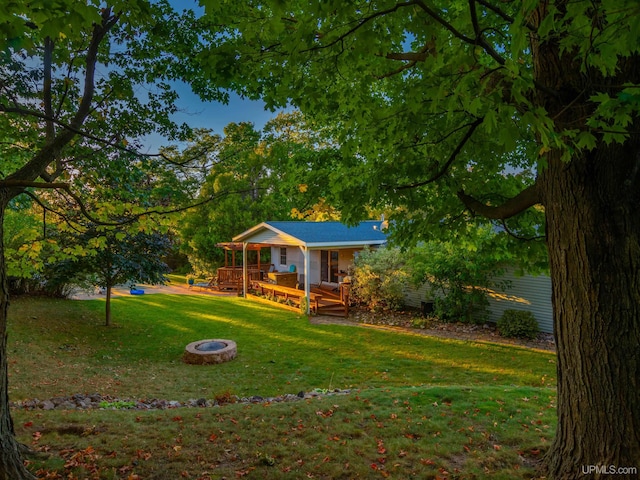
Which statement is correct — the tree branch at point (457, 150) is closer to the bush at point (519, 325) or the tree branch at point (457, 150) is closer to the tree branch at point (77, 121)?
the tree branch at point (77, 121)

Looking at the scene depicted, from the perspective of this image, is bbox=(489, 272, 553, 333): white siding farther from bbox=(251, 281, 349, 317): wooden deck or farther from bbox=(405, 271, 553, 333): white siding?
bbox=(251, 281, 349, 317): wooden deck

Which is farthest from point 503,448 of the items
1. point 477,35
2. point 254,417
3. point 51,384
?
point 51,384

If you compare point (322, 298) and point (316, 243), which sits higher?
point (316, 243)

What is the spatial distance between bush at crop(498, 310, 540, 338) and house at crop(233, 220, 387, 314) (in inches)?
244

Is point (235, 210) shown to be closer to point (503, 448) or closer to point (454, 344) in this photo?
point (454, 344)

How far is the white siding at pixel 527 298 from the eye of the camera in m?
11.4

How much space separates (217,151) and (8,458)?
419 cm

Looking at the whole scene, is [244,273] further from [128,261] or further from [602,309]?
[602,309]

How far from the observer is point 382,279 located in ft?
46.4

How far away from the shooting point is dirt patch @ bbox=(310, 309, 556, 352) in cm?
1067

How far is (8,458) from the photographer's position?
9.39 feet

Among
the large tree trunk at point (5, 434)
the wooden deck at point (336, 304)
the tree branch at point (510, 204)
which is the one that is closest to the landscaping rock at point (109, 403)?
the large tree trunk at point (5, 434)

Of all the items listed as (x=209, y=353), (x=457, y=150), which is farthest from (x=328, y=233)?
(x=457, y=150)

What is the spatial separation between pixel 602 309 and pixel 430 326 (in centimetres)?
1011
